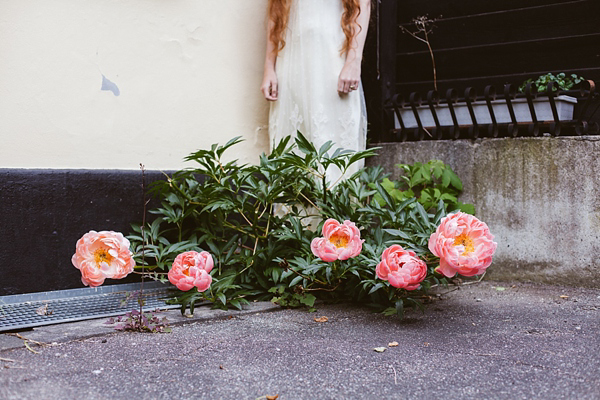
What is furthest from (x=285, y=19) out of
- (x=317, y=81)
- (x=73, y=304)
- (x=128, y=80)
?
(x=73, y=304)

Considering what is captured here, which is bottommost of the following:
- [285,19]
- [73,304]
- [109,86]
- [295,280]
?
[73,304]

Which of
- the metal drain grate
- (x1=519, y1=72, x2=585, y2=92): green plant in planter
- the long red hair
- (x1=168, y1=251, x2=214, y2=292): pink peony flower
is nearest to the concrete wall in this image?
(x1=519, y1=72, x2=585, y2=92): green plant in planter

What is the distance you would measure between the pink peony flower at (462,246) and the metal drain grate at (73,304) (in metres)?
1.14

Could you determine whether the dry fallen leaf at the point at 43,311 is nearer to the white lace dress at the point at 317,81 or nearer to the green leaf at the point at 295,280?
the green leaf at the point at 295,280

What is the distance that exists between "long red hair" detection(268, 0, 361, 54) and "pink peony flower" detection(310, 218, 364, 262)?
126 centimetres

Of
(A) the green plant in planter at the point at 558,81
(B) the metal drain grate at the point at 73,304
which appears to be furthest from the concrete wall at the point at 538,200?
(B) the metal drain grate at the point at 73,304

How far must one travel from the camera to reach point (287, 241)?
103 inches

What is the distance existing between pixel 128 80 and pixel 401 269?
170cm

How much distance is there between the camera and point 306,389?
1.48 m

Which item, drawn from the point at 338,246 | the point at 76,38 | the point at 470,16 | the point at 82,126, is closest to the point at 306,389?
the point at 338,246

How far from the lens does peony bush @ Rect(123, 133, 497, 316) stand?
2.22 metres

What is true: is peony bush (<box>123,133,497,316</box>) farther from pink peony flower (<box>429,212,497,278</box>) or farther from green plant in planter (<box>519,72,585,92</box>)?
green plant in planter (<box>519,72,585,92</box>)

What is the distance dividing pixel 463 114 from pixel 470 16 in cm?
72

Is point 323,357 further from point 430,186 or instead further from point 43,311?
point 430,186
